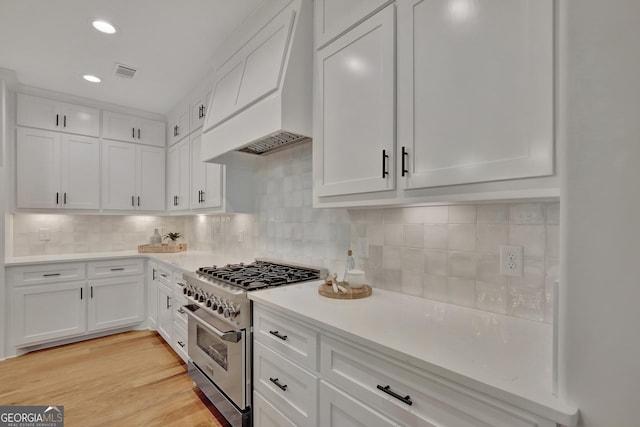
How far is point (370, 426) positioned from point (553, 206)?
40.0 inches

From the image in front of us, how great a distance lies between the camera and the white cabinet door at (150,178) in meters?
3.72

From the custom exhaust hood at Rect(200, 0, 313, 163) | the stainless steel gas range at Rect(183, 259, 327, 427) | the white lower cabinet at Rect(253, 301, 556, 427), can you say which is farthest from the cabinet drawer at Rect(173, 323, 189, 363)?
the custom exhaust hood at Rect(200, 0, 313, 163)

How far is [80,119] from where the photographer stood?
3.34 metres

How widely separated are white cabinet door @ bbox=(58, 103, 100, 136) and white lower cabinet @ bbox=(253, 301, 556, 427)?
10.6ft

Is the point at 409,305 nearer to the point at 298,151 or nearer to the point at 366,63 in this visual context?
the point at 366,63

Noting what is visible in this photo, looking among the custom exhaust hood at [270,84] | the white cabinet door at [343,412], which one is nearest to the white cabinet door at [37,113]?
the custom exhaust hood at [270,84]

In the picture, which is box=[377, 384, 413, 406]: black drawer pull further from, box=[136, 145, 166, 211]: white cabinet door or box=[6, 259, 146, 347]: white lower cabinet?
box=[136, 145, 166, 211]: white cabinet door

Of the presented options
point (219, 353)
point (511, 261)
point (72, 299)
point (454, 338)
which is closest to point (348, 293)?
point (454, 338)

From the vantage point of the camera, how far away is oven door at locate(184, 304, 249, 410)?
1.64 m

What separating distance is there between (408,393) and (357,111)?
1.14 m

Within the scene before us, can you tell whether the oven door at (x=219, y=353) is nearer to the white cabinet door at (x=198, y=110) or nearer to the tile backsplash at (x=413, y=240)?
the tile backsplash at (x=413, y=240)

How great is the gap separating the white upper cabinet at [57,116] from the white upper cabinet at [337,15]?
10.1 feet

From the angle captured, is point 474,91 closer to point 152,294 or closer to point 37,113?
point 152,294

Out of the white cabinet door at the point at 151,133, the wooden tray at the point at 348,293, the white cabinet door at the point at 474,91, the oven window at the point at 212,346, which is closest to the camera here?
the white cabinet door at the point at 474,91
